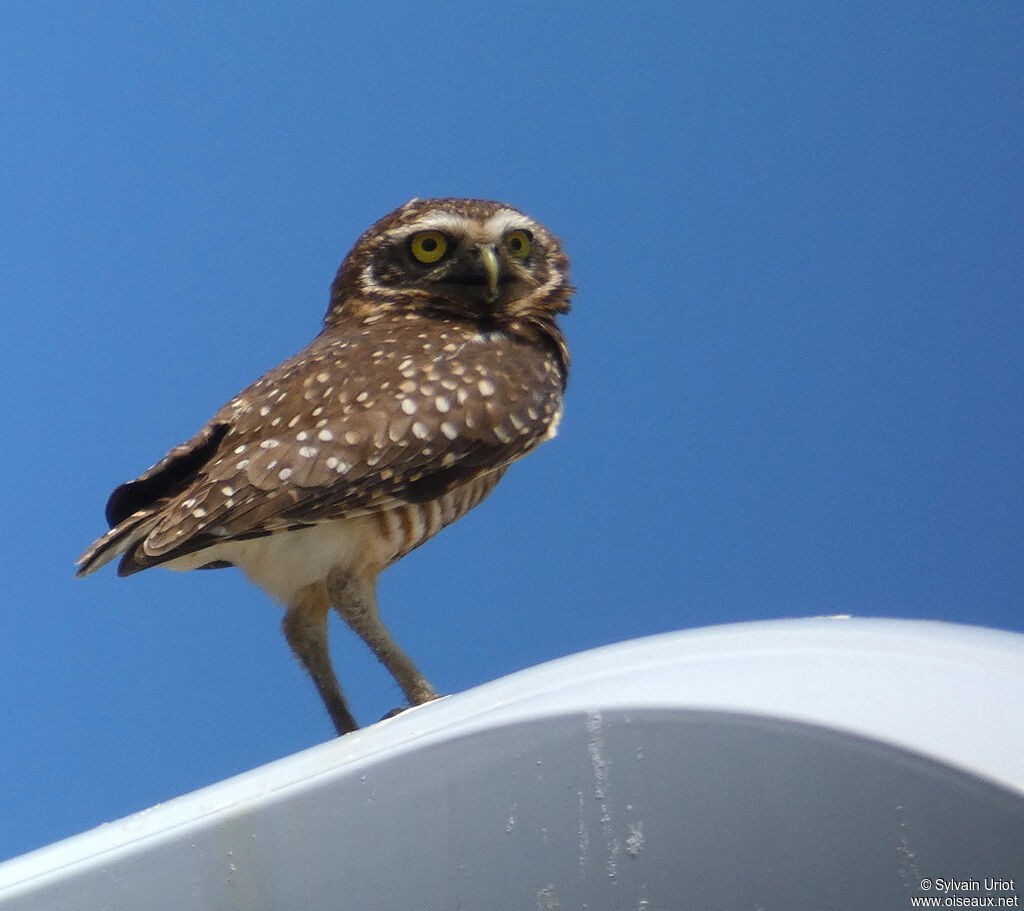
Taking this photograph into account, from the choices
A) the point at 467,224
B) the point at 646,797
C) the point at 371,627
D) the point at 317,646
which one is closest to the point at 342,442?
the point at 371,627

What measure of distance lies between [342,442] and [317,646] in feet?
1.51

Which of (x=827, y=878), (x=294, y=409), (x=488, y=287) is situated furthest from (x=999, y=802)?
(x=488, y=287)

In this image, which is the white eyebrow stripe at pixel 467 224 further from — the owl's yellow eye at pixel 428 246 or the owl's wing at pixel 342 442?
the owl's wing at pixel 342 442

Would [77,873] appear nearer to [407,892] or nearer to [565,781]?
[407,892]

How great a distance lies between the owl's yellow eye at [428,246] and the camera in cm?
213

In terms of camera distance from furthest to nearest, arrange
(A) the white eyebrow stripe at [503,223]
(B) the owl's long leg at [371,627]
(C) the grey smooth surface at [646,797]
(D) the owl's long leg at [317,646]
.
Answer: (A) the white eyebrow stripe at [503,223] < (D) the owl's long leg at [317,646] < (B) the owl's long leg at [371,627] < (C) the grey smooth surface at [646,797]

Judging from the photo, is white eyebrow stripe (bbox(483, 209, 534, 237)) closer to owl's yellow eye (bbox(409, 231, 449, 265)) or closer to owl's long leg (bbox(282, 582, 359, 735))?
owl's yellow eye (bbox(409, 231, 449, 265))

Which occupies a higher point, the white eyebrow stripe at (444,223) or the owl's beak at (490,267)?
the white eyebrow stripe at (444,223)

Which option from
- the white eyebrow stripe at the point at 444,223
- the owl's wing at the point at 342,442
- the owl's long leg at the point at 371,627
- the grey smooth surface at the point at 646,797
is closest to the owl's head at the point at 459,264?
the white eyebrow stripe at the point at 444,223

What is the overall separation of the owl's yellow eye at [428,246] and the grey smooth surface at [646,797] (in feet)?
3.59

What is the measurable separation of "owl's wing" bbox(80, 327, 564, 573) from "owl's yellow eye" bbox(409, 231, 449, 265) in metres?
0.24

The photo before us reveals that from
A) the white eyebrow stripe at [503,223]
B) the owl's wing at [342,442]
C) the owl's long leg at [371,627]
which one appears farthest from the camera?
the white eyebrow stripe at [503,223]

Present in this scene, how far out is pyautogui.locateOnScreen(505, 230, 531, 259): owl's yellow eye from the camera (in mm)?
2148

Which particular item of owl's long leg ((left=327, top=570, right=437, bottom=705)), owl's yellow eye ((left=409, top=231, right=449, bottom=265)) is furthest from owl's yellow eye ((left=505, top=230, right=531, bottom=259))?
owl's long leg ((left=327, top=570, right=437, bottom=705))
